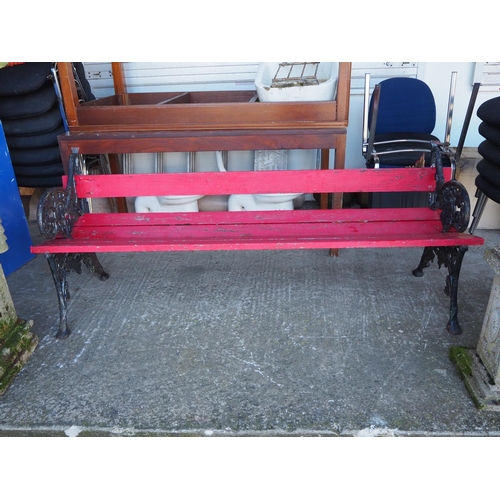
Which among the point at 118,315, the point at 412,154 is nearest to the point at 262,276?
the point at 118,315

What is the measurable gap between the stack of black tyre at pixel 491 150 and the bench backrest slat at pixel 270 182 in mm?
470

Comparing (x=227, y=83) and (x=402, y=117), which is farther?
(x=227, y=83)

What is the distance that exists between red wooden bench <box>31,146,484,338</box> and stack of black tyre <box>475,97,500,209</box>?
1.56 ft

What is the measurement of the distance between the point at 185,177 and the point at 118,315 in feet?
3.37

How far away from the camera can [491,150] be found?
10.5ft

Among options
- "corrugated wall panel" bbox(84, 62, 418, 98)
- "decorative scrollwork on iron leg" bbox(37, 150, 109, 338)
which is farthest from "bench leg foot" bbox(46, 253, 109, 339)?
"corrugated wall panel" bbox(84, 62, 418, 98)

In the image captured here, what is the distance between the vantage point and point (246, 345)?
2.66 m

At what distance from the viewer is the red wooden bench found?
269cm

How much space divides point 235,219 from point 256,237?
1.11 feet

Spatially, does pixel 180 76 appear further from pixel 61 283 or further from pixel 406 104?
pixel 61 283

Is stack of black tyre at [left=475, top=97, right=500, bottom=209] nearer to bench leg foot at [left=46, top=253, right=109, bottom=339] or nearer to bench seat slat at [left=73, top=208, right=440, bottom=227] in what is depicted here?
bench seat slat at [left=73, top=208, right=440, bottom=227]

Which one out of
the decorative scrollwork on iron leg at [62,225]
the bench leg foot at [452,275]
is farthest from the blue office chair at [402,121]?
the decorative scrollwork on iron leg at [62,225]

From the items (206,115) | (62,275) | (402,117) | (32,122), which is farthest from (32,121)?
(402,117)

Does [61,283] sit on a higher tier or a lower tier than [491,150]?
lower
